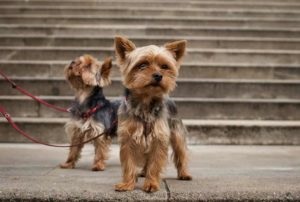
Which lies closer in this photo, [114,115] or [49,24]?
[114,115]

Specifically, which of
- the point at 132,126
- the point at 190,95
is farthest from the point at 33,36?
the point at 132,126

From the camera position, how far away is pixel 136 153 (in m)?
4.12

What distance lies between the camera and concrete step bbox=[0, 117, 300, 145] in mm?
6645

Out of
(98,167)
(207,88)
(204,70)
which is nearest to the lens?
(98,167)

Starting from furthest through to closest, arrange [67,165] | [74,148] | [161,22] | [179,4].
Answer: [179,4]
[161,22]
[74,148]
[67,165]

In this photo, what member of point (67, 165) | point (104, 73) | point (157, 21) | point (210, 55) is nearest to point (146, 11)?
point (157, 21)

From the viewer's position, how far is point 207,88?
7.70m

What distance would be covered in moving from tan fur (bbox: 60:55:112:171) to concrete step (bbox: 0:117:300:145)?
121cm

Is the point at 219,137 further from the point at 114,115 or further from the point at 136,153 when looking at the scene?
the point at 136,153

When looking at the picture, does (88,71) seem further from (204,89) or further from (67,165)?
(204,89)

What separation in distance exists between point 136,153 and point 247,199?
870mm

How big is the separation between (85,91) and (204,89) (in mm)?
2560

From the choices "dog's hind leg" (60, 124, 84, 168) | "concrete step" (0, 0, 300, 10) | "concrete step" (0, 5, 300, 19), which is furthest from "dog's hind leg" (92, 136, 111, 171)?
"concrete step" (0, 0, 300, 10)

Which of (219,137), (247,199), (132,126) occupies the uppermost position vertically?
(132,126)
